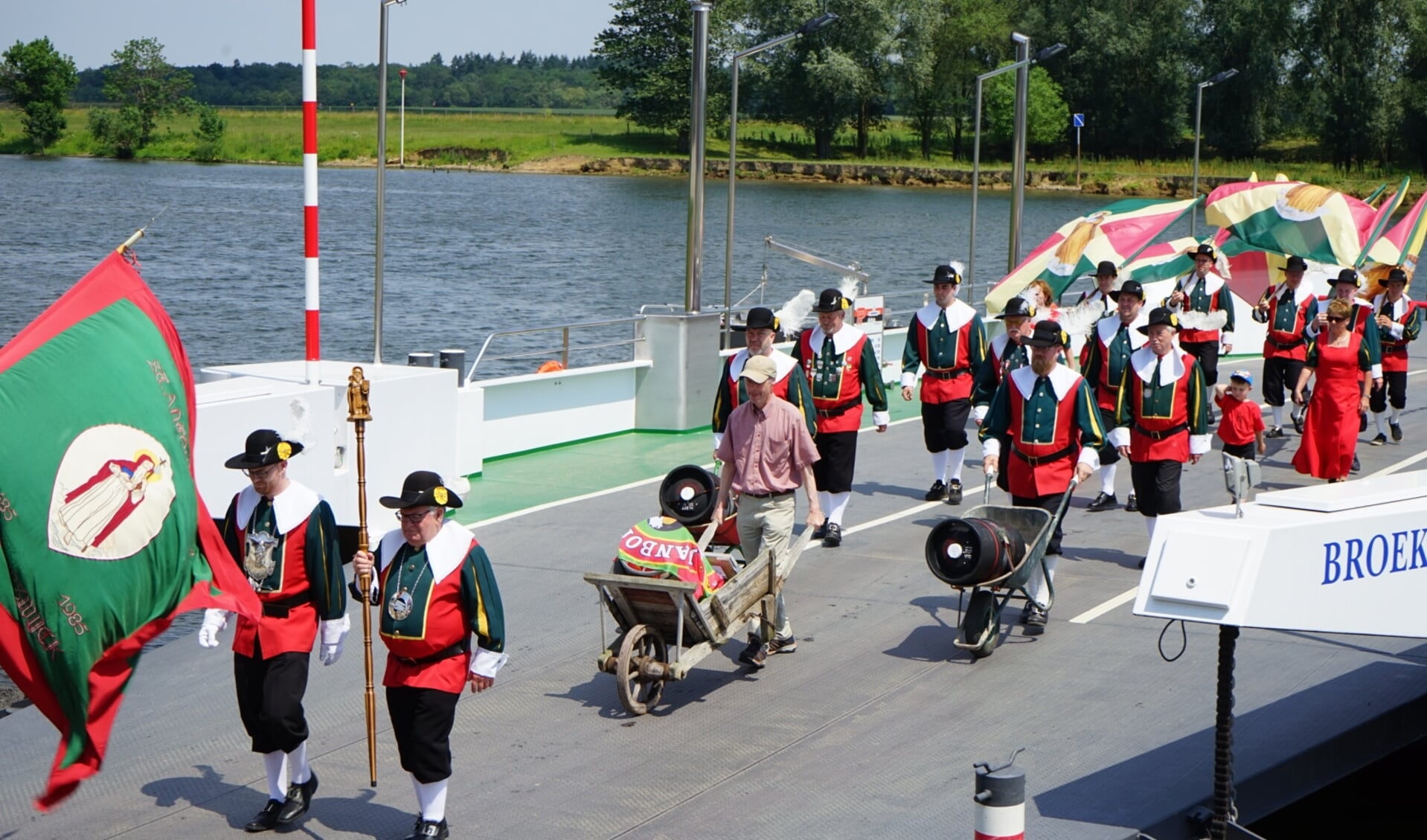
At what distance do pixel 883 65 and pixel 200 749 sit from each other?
87.8 m

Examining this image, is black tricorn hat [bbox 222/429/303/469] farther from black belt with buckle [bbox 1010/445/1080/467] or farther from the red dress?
the red dress

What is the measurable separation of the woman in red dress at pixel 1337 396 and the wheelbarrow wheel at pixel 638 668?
25.0 feet

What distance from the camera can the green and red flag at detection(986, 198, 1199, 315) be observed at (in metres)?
18.3

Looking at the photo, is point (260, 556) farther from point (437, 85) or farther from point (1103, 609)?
point (437, 85)

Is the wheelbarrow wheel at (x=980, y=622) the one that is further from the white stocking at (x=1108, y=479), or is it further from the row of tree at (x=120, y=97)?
the row of tree at (x=120, y=97)

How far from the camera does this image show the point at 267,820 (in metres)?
7.08

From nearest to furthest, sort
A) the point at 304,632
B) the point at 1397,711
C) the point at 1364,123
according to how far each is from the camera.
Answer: the point at 304,632
the point at 1397,711
the point at 1364,123

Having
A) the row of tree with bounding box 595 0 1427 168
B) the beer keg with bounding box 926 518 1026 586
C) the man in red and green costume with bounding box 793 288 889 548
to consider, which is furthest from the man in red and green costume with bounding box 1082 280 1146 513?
the row of tree with bounding box 595 0 1427 168

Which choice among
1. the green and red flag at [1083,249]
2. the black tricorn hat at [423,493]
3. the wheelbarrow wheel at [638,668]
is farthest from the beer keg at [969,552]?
the green and red flag at [1083,249]

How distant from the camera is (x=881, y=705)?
8727mm

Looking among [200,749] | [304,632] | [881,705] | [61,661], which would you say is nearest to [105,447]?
[61,661]

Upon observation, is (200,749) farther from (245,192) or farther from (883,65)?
(883,65)

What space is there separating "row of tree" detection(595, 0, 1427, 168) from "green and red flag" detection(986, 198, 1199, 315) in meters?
63.2

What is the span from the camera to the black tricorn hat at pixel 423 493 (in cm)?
675
